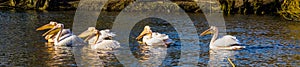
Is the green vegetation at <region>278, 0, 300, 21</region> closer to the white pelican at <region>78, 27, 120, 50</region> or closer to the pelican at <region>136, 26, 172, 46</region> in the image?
the pelican at <region>136, 26, 172, 46</region>

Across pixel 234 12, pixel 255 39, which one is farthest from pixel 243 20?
pixel 255 39

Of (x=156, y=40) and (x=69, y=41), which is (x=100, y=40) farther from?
(x=156, y=40)

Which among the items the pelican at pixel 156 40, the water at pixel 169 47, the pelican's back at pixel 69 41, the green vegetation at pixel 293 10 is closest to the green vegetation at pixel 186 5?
the green vegetation at pixel 293 10

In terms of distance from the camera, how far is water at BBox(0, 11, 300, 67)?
17.7 metres

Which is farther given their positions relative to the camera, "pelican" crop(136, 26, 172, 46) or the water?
"pelican" crop(136, 26, 172, 46)

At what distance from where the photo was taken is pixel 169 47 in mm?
21297

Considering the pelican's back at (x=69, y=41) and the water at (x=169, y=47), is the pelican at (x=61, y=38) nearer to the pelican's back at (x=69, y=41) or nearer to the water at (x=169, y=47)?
the pelican's back at (x=69, y=41)

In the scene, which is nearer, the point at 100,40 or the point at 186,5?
the point at 100,40

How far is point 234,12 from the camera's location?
41.1 metres

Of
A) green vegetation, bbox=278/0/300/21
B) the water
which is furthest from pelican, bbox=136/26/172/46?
green vegetation, bbox=278/0/300/21

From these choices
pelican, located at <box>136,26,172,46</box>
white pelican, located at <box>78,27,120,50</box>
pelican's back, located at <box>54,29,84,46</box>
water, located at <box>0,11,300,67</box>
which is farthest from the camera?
pelican, located at <box>136,26,172,46</box>

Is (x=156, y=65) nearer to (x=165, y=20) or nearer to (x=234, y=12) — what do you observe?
(x=165, y=20)

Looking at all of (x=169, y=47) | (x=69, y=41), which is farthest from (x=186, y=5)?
(x=69, y=41)

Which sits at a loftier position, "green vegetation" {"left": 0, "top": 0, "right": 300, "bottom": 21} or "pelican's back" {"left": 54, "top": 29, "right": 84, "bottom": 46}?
"pelican's back" {"left": 54, "top": 29, "right": 84, "bottom": 46}
